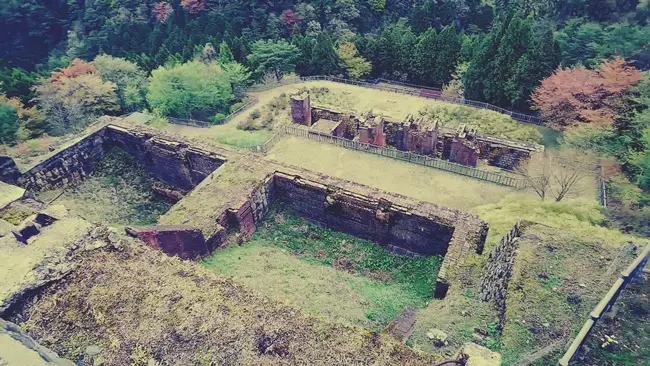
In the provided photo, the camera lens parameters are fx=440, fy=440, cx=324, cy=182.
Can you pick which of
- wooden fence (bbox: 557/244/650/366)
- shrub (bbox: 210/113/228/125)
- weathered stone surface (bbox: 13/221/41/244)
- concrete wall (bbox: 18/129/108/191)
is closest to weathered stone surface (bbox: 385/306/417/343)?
wooden fence (bbox: 557/244/650/366)

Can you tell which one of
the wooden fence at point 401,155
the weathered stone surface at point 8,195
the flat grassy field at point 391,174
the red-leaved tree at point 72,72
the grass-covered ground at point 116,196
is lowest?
the grass-covered ground at point 116,196

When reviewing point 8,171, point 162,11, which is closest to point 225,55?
point 8,171

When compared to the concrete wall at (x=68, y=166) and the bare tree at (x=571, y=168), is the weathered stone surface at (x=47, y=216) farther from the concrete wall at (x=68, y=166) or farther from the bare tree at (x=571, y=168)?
the bare tree at (x=571, y=168)

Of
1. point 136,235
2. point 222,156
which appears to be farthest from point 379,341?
point 222,156

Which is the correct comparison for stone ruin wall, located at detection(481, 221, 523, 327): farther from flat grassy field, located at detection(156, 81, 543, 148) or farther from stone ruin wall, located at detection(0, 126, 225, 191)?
flat grassy field, located at detection(156, 81, 543, 148)

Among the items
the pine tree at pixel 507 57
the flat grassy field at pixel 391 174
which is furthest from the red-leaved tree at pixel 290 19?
the flat grassy field at pixel 391 174

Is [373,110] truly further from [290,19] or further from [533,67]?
[290,19]
